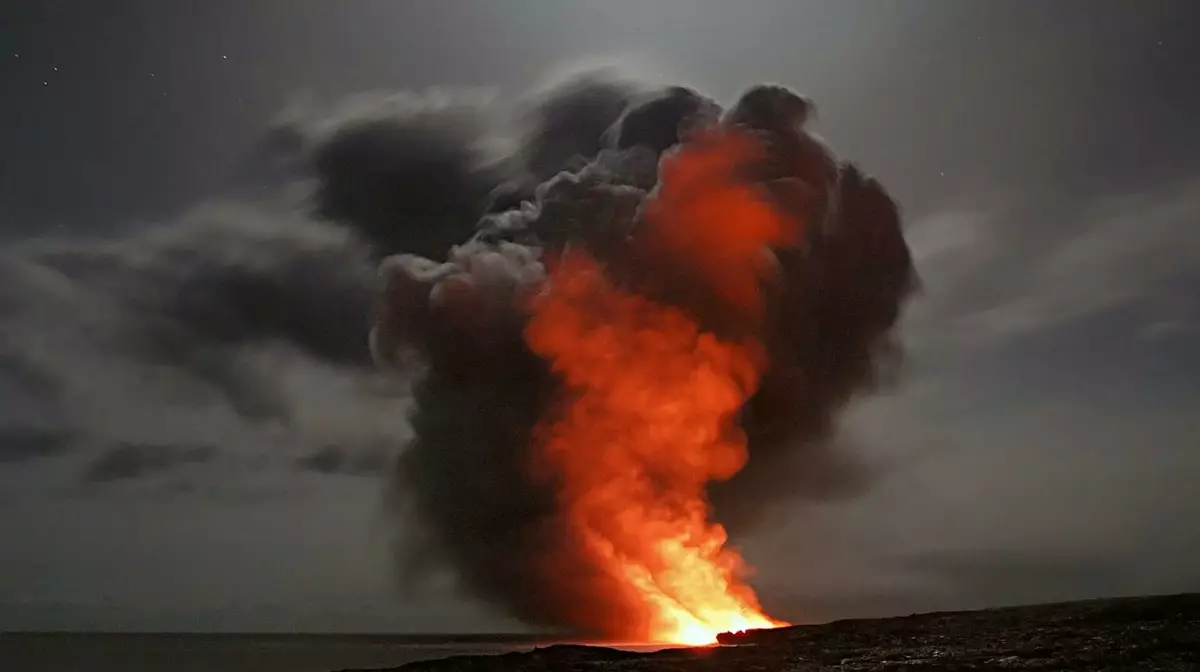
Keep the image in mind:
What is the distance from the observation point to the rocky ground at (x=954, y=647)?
4853cm

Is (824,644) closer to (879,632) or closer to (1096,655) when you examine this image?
(879,632)

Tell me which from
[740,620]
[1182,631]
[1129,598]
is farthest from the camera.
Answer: [740,620]

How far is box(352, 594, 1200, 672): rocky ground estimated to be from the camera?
48531 millimetres

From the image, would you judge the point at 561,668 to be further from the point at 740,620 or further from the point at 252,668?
the point at 252,668

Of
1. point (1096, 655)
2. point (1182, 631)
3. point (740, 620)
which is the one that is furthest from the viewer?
point (740, 620)

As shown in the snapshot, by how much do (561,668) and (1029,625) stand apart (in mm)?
29105

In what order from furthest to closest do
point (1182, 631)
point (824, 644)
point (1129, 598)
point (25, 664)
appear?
point (25, 664) < point (1129, 598) < point (824, 644) < point (1182, 631)

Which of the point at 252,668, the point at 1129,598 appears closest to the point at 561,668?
the point at 1129,598

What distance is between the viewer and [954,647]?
54.2 m

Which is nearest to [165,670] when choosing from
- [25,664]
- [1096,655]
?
[25,664]

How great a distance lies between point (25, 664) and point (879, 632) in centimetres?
18071

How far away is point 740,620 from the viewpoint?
72375mm

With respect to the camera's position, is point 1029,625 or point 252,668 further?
point 252,668

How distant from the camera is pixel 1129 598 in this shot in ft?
217
